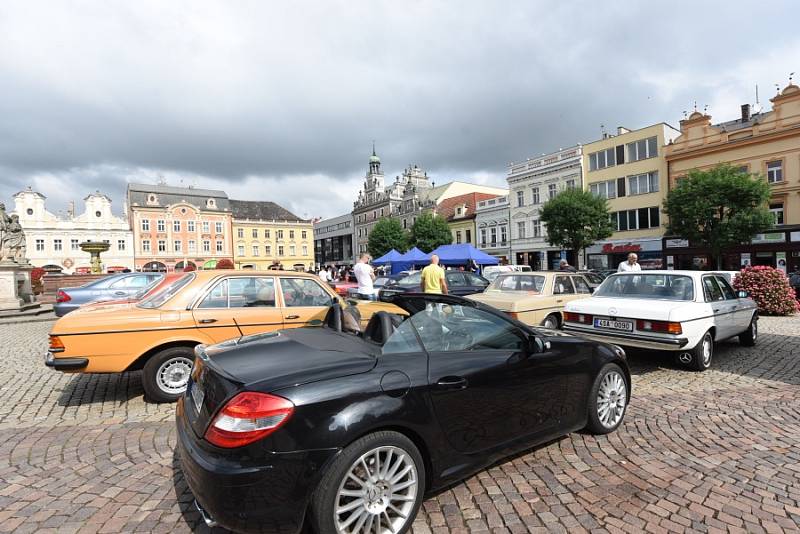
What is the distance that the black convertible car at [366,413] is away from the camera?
2129 millimetres

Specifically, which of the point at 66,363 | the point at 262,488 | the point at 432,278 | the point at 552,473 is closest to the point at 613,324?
the point at 552,473

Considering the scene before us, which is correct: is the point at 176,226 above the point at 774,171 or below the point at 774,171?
above

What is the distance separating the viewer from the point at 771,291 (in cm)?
1166

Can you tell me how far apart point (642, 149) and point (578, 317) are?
1383 inches

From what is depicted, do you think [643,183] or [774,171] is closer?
[774,171]

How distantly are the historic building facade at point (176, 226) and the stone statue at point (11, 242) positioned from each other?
170 feet

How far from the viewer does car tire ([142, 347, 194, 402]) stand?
4891 millimetres

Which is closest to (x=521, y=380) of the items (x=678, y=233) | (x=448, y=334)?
(x=448, y=334)

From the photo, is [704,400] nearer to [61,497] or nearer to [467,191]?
[61,497]

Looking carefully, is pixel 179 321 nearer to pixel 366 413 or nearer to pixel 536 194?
pixel 366 413

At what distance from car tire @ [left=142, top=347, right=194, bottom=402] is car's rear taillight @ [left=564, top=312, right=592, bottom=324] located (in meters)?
5.82

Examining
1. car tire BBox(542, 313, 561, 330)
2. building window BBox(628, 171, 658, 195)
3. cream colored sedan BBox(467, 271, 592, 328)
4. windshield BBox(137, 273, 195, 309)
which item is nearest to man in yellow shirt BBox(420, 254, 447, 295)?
cream colored sedan BBox(467, 271, 592, 328)

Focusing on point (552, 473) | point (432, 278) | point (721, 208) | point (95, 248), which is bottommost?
point (552, 473)

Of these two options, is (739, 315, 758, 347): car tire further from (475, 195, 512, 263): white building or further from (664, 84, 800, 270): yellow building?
(475, 195, 512, 263): white building
